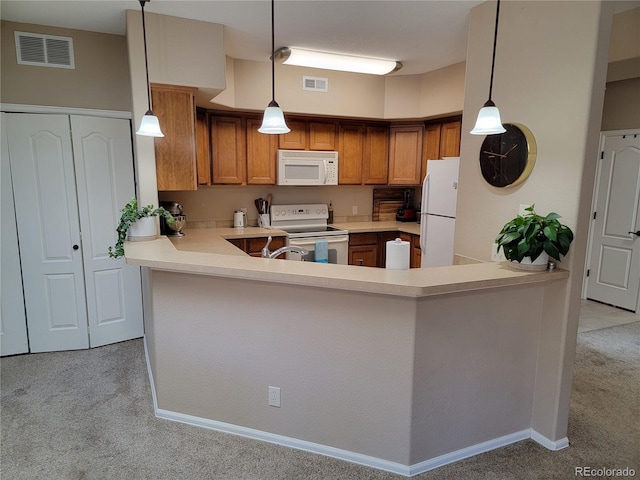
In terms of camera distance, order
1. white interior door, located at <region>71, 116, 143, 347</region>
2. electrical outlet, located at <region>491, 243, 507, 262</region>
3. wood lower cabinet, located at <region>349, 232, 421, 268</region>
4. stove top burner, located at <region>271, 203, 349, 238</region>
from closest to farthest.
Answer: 1. electrical outlet, located at <region>491, 243, 507, 262</region>
2. white interior door, located at <region>71, 116, 143, 347</region>
3. stove top burner, located at <region>271, 203, 349, 238</region>
4. wood lower cabinet, located at <region>349, 232, 421, 268</region>

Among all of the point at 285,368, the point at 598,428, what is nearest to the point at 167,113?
the point at 285,368

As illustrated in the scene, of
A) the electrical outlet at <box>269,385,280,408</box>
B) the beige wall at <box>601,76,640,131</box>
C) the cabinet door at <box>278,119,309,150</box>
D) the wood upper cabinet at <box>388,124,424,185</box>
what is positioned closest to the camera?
the electrical outlet at <box>269,385,280,408</box>

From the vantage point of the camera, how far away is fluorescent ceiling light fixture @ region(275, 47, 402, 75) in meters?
3.71

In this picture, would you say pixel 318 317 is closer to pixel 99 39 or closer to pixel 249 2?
pixel 249 2

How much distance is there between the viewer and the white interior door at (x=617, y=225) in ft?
15.0

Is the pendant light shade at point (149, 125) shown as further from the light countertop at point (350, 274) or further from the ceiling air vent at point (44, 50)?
the ceiling air vent at point (44, 50)

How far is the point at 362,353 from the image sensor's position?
2.10 meters

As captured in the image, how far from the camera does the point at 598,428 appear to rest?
2525 millimetres

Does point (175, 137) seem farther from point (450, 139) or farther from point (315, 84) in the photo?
point (450, 139)

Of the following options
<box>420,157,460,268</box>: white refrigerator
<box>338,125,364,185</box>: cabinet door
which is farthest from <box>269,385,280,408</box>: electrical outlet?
<box>338,125,364,185</box>: cabinet door

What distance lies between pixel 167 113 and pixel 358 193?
2.96m

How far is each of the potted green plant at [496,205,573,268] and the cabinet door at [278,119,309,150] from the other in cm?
309

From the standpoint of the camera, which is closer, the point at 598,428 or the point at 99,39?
the point at 598,428

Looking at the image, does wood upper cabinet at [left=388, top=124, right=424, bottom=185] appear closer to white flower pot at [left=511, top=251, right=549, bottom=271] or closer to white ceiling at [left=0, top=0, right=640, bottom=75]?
white ceiling at [left=0, top=0, right=640, bottom=75]
